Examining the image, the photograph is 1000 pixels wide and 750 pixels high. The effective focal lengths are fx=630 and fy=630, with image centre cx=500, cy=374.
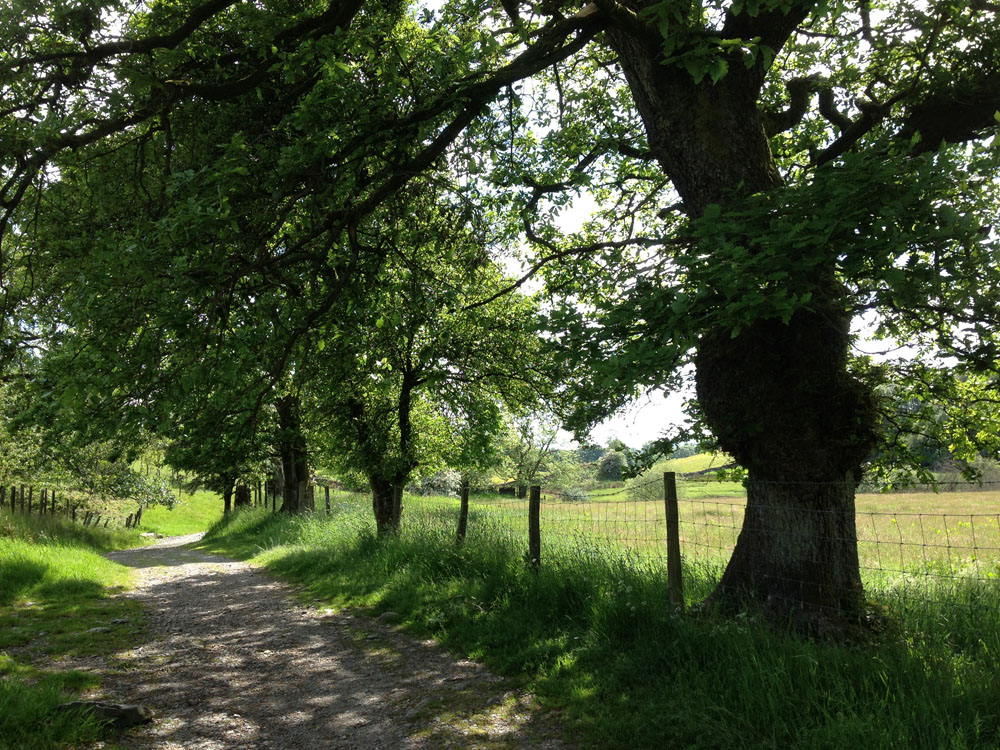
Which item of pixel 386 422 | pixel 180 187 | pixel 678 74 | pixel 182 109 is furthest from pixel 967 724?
pixel 386 422

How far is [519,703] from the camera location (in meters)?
5.30

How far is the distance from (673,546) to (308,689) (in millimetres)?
3802

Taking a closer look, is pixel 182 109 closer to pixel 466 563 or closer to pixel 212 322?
pixel 212 322

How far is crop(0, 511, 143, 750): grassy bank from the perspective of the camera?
451cm

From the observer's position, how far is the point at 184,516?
60469mm

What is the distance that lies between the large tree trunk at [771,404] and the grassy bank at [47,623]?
18.4 feet

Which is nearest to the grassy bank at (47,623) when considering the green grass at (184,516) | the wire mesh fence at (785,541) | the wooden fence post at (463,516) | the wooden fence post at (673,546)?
the wooden fence post at (463,516)

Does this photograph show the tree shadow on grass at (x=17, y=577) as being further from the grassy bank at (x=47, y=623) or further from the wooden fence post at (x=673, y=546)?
the wooden fence post at (x=673, y=546)

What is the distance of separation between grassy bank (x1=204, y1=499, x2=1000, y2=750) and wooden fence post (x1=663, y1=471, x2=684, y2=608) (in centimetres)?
21

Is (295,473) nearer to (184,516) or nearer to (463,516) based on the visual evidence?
(463,516)

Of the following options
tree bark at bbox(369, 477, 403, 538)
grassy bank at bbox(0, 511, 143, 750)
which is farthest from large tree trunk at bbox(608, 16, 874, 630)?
tree bark at bbox(369, 477, 403, 538)

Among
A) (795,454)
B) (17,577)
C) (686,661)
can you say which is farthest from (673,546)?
(17,577)

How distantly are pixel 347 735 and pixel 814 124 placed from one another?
35.7 ft

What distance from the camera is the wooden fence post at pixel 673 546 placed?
244 inches
